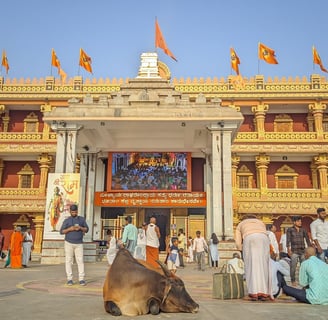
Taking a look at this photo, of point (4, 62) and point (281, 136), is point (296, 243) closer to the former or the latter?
point (281, 136)

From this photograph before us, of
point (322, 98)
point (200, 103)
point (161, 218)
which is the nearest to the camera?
point (200, 103)

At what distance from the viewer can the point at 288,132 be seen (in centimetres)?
2434

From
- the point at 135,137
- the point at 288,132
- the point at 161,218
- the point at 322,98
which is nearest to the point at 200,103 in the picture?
the point at 135,137

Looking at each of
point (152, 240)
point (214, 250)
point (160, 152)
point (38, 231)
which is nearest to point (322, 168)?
point (160, 152)

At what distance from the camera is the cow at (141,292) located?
445 centimetres

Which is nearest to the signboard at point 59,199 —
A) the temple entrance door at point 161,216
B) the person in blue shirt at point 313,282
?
the temple entrance door at point 161,216

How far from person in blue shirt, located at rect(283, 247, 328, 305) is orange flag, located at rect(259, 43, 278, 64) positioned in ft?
72.0

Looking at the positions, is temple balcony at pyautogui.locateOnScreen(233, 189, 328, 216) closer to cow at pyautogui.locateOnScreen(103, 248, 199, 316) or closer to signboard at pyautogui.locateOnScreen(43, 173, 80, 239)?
signboard at pyautogui.locateOnScreen(43, 173, 80, 239)

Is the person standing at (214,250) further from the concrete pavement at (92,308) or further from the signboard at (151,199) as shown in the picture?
the concrete pavement at (92,308)

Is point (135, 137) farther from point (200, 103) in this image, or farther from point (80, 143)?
point (200, 103)

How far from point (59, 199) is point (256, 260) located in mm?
9787

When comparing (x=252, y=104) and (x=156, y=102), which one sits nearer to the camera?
(x=156, y=102)

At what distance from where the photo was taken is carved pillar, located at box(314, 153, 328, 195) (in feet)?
75.7

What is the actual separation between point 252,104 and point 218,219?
1268 cm
